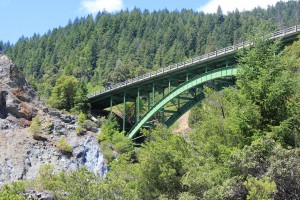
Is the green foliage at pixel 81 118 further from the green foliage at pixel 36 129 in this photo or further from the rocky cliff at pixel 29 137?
the green foliage at pixel 36 129

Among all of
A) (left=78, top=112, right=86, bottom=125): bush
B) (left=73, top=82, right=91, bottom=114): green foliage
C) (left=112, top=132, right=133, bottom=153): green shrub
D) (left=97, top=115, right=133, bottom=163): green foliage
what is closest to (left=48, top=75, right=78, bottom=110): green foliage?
(left=73, top=82, right=91, bottom=114): green foliage

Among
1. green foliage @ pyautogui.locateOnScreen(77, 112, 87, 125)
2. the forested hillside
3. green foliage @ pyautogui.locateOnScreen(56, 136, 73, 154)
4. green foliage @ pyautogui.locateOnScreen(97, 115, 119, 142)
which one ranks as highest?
the forested hillside

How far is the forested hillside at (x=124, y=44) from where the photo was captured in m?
107

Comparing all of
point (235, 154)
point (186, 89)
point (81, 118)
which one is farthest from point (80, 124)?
point (235, 154)

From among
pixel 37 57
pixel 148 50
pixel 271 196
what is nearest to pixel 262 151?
pixel 271 196

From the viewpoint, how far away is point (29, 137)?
46.3 metres

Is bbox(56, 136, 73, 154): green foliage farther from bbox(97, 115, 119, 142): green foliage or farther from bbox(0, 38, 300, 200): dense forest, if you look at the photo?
bbox(0, 38, 300, 200): dense forest

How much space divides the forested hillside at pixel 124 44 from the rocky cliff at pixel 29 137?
43.5 meters

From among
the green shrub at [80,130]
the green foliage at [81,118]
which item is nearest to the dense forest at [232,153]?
the green shrub at [80,130]

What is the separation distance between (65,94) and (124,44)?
70145mm

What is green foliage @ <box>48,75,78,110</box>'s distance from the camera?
181 feet

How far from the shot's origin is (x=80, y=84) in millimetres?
55812

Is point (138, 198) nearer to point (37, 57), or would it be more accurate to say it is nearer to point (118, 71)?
point (118, 71)

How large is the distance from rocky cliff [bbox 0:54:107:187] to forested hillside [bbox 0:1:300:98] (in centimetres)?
4352
